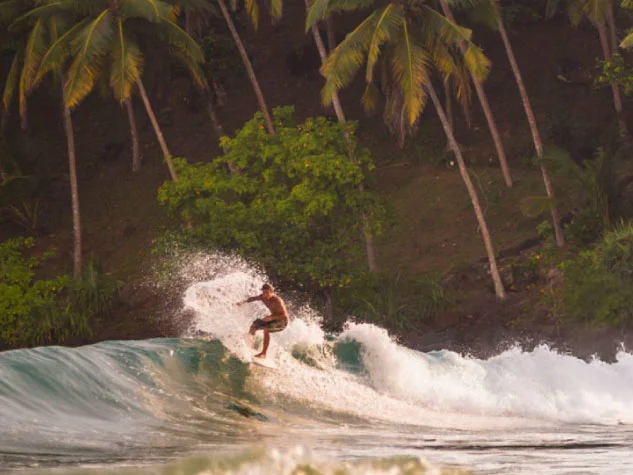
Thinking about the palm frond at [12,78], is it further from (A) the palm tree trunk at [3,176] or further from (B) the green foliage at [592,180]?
(B) the green foliage at [592,180]

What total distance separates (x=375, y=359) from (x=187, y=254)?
409 inches

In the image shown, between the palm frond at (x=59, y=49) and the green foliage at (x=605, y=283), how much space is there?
14608 mm

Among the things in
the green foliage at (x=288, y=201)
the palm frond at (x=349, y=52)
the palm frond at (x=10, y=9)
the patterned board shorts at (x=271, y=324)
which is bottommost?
the patterned board shorts at (x=271, y=324)

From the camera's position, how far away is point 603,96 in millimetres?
46625

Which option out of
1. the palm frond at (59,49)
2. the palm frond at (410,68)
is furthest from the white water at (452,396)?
the palm frond at (59,49)

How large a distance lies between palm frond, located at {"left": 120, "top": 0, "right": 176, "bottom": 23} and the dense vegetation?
44mm

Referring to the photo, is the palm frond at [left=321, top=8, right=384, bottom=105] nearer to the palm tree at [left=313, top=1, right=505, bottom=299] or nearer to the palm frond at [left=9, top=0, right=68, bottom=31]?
the palm tree at [left=313, top=1, right=505, bottom=299]

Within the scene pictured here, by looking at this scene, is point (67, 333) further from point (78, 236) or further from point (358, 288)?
point (358, 288)

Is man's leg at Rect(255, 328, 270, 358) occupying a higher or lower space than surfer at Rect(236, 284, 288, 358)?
lower

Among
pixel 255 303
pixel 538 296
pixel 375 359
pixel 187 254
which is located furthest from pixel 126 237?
pixel 375 359

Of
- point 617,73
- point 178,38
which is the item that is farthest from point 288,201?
point 617,73

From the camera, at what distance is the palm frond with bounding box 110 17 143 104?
1468 inches

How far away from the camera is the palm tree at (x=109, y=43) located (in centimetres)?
3725

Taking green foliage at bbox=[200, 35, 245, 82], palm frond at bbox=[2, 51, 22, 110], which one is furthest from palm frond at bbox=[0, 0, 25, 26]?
green foliage at bbox=[200, 35, 245, 82]
